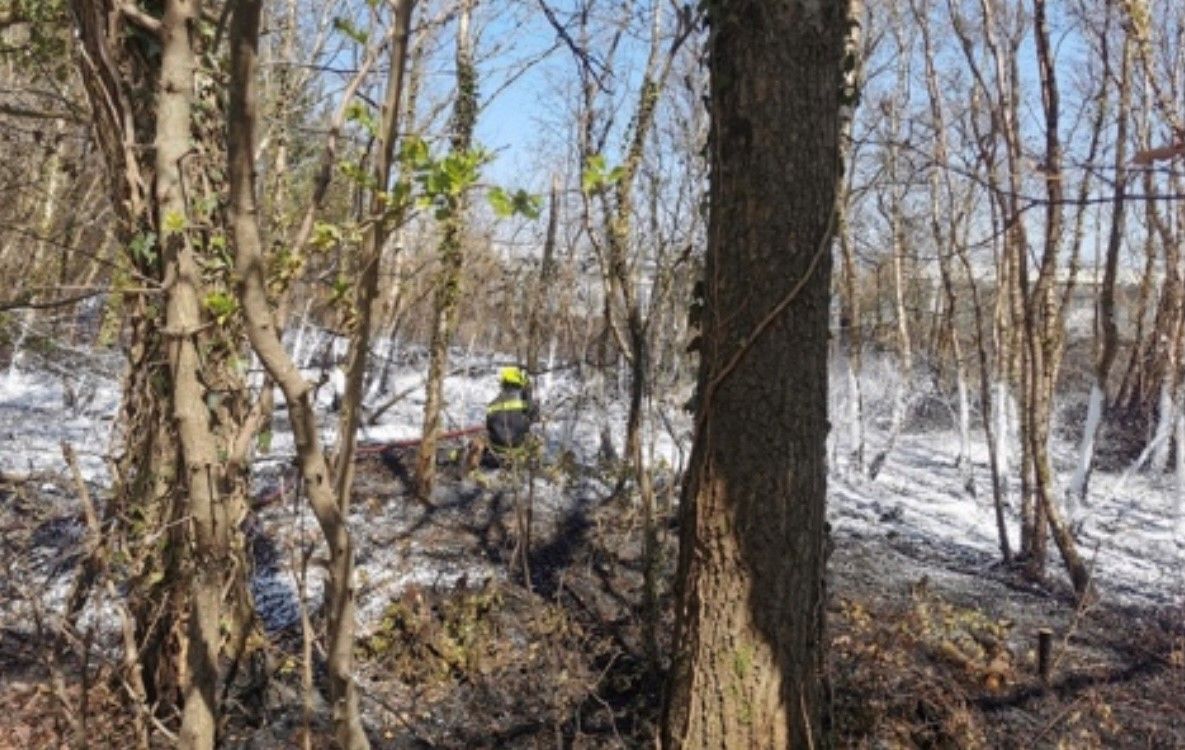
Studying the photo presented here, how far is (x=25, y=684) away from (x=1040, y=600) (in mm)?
6786

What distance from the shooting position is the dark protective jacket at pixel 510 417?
922 cm

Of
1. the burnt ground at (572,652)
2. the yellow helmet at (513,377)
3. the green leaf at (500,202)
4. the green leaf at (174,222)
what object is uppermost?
the green leaf at (500,202)

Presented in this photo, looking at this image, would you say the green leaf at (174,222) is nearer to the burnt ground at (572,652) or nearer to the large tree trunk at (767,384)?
the large tree trunk at (767,384)

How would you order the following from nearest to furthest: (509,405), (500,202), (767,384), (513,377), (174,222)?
1. (500,202)
2. (174,222)
3. (767,384)
4. (513,377)
5. (509,405)

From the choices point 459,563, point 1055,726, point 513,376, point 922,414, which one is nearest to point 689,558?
point 1055,726

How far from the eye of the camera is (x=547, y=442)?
11.2 m

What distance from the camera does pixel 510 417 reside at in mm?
9336

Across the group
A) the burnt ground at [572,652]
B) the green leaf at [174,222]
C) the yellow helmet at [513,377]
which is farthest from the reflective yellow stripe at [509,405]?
the green leaf at [174,222]

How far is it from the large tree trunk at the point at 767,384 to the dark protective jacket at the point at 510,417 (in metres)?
6.19

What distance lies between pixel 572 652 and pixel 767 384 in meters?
3.31

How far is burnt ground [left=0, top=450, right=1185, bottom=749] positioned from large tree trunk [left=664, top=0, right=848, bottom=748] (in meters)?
1.14

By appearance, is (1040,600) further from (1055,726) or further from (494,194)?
(494,194)

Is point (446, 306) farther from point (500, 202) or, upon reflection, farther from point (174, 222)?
point (500, 202)

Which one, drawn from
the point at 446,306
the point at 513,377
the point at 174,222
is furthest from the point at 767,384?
the point at 513,377
